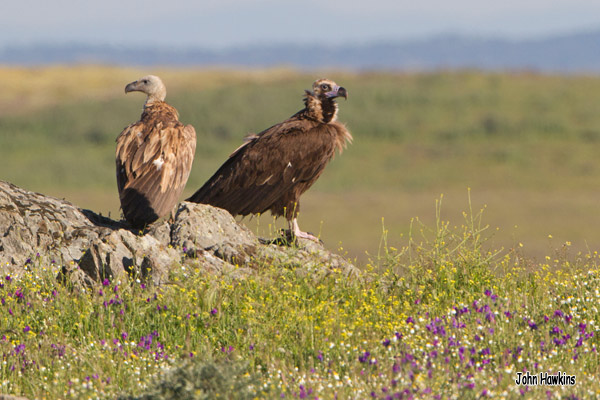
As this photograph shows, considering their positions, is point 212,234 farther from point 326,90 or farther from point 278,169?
point 326,90

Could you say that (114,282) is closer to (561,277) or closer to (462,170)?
(561,277)

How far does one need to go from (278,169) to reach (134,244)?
279cm

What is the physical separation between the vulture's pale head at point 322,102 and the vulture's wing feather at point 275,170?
0.20 meters

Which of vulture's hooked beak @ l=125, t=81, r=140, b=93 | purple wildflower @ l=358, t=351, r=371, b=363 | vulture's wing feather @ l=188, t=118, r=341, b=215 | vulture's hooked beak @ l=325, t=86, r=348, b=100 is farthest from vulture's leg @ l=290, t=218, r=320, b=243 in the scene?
purple wildflower @ l=358, t=351, r=371, b=363

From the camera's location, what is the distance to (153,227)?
29.0ft

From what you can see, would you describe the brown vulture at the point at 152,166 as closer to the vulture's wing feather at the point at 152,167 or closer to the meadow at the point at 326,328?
the vulture's wing feather at the point at 152,167

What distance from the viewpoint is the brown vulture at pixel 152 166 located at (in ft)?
30.3

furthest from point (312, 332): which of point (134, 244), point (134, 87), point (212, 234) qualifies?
point (134, 87)

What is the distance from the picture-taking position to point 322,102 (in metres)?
10.6

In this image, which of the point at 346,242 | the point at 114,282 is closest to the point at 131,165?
the point at 114,282

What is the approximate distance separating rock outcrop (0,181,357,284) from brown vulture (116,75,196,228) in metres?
0.32

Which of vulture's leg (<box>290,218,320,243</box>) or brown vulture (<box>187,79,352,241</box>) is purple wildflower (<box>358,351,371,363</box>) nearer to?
vulture's leg (<box>290,218,320,243</box>)

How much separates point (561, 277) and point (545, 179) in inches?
1475

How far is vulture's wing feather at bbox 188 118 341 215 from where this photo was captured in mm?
10188
